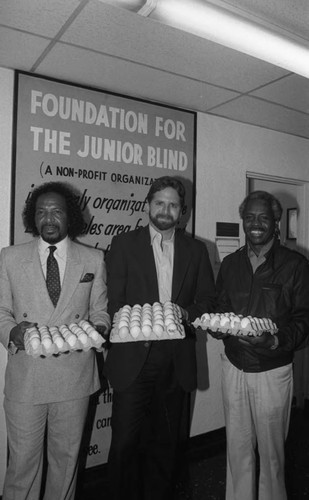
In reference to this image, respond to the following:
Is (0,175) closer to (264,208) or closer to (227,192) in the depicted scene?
(264,208)

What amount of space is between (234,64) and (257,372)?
1.72 m

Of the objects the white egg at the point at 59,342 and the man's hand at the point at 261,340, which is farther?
the man's hand at the point at 261,340

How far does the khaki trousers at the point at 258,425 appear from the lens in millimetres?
2012

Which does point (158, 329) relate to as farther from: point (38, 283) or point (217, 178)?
point (217, 178)

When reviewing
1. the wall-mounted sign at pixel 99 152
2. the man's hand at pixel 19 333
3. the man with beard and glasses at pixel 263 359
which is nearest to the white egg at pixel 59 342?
the man's hand at pixel 19 333

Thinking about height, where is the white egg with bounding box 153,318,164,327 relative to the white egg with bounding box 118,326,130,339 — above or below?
above

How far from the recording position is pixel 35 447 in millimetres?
1899

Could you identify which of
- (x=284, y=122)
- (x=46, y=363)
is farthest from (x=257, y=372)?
(x=284, y=122)

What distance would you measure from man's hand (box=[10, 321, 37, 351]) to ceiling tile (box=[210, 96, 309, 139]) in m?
2.12

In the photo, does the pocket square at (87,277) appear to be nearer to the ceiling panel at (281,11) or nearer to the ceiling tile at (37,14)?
the ceiling tile at (37,14)

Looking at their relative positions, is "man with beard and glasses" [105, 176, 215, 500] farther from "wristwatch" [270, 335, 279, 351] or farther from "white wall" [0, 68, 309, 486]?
"white wall" [0, 68, 309, 486]

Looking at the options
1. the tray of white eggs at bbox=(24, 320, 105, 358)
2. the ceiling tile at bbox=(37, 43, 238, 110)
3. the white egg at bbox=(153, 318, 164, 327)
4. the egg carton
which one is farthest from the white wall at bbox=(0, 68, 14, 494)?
the egg carton

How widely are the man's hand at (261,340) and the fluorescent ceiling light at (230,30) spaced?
1.26 metres

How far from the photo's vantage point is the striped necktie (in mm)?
1935
